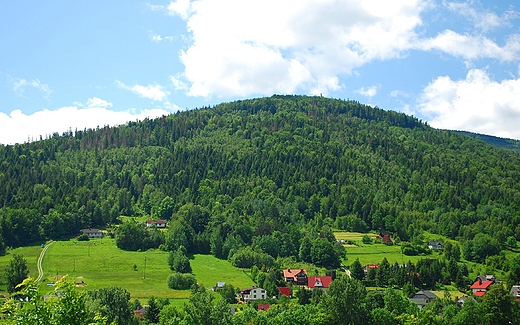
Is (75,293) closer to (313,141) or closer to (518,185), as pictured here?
(518,185)

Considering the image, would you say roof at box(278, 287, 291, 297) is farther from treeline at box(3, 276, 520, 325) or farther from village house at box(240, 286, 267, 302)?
treeline at box(3, 276, 520, 325)

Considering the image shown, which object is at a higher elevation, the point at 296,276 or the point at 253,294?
the point at 296,276

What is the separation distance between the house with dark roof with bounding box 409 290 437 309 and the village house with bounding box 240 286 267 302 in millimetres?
21065

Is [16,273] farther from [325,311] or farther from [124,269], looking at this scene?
[325,311]

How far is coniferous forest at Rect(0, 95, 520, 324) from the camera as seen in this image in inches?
4053

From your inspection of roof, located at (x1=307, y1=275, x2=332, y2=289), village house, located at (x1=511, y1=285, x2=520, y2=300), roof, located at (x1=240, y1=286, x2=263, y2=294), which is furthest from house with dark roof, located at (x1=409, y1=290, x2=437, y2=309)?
roof, located at (x1=240, y1=286, x2=263, y2=294)

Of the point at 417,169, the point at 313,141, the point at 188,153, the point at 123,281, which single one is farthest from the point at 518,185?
the point at 123,281


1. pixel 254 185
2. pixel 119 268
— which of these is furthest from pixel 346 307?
pixel 254 185

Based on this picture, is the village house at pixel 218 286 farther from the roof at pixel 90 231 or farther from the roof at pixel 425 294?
the roof at pixel 90 231

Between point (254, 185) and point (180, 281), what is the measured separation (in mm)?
77776

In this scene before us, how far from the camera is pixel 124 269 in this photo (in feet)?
275

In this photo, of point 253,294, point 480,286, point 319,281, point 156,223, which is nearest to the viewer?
point 253,294

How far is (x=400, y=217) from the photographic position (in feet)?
420

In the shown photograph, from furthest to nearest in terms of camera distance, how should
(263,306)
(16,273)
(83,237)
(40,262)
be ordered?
(83,237) < (40,262) < (16,273) < (263,306)
